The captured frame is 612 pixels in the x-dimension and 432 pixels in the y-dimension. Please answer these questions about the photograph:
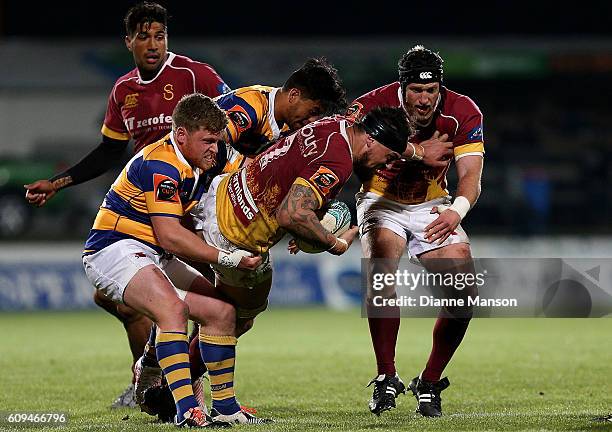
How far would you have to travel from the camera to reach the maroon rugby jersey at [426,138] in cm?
752

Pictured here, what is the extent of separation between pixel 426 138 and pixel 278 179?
1.58m

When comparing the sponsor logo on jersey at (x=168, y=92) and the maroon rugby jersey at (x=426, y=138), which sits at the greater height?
the sponsor logo on jersey at (x=168, y=92)

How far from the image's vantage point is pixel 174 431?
6156mm

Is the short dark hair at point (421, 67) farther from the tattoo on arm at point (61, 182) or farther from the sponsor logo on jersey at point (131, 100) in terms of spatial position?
the tattoo on arm at point (61, 182)

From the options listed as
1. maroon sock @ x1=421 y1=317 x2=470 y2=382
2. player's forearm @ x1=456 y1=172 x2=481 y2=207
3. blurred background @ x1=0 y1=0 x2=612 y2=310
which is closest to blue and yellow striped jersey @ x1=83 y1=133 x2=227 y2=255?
player's forearm @ x1=456 y1=172 x2=481 y2=207

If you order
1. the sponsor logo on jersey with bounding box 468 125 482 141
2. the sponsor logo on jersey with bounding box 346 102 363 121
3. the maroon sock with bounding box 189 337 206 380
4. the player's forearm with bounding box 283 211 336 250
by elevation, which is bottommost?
the maroon sock with bounding box 189 337 206 380

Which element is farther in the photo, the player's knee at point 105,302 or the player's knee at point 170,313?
the player's knee at point 105,302

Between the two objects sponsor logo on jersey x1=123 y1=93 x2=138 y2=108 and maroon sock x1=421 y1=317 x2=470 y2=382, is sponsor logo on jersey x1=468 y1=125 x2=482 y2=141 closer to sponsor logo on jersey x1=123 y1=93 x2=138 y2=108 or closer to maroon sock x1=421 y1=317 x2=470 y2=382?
maroon sock x1=421 y1=317 x2=470 y2=382

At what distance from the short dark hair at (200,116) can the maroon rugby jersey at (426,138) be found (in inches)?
44.2

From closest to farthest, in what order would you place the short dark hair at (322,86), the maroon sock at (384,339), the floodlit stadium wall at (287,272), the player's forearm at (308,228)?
the player's forearm at (308,228) → the short dark hair at (322,86) → the maroon sock at (384,339) → the floodlit stadium wall at (287,272)

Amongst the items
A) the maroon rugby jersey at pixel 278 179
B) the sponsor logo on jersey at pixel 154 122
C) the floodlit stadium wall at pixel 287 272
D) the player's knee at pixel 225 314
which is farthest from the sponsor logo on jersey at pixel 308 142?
the floodlit stadium wall at pixel 287 272

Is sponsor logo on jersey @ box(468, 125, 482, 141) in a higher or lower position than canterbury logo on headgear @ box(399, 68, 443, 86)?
lower

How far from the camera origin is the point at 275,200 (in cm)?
648

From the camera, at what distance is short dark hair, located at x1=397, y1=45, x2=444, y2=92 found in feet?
24.0
